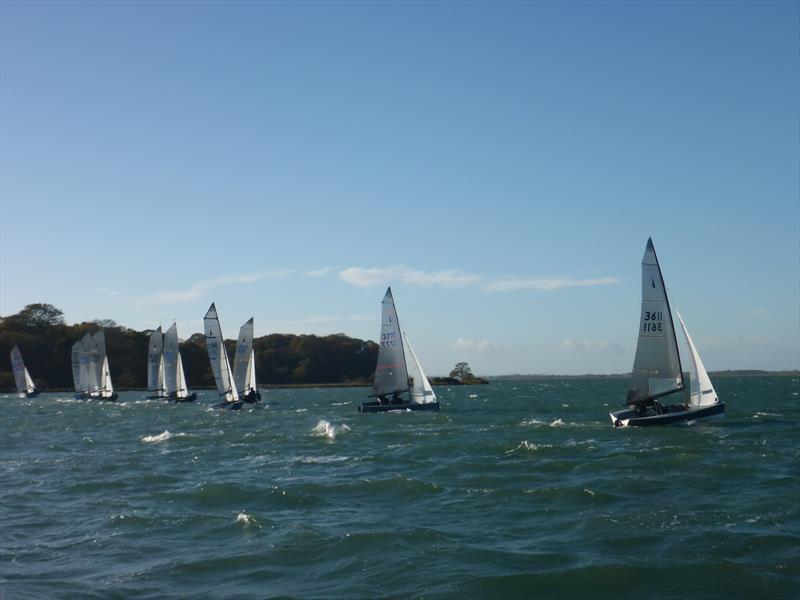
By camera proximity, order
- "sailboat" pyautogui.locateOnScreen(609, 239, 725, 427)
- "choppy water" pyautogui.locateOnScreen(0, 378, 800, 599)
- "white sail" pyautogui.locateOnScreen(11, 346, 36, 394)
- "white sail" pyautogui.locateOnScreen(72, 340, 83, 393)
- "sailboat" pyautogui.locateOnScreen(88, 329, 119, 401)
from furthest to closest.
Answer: "white sail" pyautogui.locateOnScreen(11, 346, 36, 394)
"white sail" pyautogui.locateOnScreen(72, 340, 83, 393)
"sailboat" pyautogui.locateOnScreen(88, 329, 119, 401)
"sailboat" pyautogui.locateOnScreen(609, 239, 725, 427)
"choppy water" pyautogui.locateOnScreen(0, 378, 800, 599)

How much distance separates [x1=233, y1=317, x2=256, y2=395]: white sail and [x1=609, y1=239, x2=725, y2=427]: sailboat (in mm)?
38726

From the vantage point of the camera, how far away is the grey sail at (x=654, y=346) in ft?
144

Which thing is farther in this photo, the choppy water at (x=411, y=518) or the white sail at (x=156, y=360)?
the white sail at (x=156, y=360)

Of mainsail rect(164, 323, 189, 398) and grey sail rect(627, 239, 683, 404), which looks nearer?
grey sail rect(627, 239, 683, 404)

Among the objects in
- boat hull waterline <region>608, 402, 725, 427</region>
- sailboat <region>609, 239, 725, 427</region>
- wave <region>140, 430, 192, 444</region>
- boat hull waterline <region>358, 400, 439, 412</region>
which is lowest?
boat hull waterline <region>608, 402, 725, 427</region>

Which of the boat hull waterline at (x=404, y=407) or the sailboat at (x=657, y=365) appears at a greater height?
the sailboat at (x=657, y=365)

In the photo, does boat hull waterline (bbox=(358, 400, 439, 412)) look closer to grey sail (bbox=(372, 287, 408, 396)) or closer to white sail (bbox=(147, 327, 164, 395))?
grey sail (bbox=(372, 287, 408, 396))

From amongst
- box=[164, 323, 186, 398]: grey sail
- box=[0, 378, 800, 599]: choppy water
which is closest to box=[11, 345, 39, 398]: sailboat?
box=[164, 323, 186, 398]: grey sail

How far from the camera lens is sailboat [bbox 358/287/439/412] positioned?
198ft

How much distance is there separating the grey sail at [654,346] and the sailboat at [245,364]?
38256 millimetres

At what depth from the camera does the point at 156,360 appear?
99.5 m

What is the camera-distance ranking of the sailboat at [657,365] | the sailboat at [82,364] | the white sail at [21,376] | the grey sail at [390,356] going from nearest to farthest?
the sailboat at [657,365]
the grey sail at [390,356]
the sailboat at [82,364]
the white sail at [21,376]

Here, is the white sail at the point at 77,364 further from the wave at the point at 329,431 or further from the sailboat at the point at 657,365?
the sailboat at the point at 657,365

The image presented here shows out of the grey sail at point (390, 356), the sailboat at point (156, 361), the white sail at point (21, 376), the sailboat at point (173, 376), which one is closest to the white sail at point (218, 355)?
the sailboat at point (173, 376)
